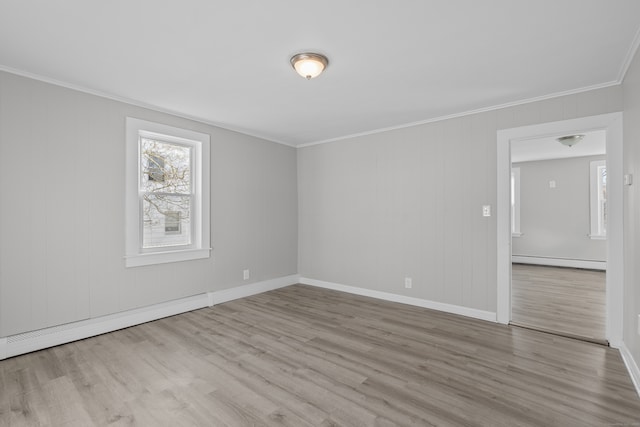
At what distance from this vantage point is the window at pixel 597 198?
672 cm

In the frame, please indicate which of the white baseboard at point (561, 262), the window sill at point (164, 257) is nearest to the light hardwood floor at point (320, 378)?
the window sill at point (164, 257)

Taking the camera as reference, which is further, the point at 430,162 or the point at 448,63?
the point at 430,162

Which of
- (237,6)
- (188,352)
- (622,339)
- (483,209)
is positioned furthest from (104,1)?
(622,339)

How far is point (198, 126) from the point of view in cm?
415

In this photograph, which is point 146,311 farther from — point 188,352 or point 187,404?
point 187,404

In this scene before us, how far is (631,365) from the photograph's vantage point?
7.91 feet

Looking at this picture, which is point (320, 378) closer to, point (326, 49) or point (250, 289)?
point (326, 49)

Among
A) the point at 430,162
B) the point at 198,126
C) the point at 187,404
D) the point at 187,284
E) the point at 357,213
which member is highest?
the point at 198,126

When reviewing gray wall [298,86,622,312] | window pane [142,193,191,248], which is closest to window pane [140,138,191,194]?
window pane [142,193,191,248]

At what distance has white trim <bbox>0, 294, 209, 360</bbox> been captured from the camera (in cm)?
274

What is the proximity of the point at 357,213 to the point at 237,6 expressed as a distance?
3.40 metres

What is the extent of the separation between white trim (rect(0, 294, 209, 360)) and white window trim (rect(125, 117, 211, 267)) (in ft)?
1.77

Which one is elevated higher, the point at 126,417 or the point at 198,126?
the point at 198,126

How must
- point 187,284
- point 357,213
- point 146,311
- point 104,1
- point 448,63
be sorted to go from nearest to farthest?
1. point 104,1
2. point 448,63
3. point 146,311
4. point 187,284
5. point 357,213
